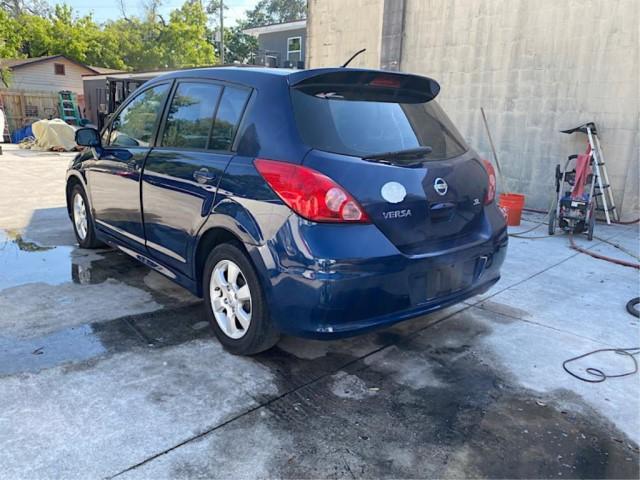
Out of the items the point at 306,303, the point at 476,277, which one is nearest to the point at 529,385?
the point at 476,277

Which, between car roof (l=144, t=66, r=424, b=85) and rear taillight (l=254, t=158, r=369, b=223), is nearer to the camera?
rear taillight (l=254, t=158, r=369, b=223)

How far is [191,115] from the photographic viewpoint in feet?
11.3

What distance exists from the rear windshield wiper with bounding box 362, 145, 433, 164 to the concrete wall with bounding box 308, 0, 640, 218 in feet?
18.5

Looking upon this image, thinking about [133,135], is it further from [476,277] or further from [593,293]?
[593,293]

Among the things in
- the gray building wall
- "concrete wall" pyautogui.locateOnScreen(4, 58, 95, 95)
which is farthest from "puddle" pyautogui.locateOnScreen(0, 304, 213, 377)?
"concrete wall" pyautogui.locateOnScreen(4, 58, 95, 95)

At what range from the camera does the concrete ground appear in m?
2.24

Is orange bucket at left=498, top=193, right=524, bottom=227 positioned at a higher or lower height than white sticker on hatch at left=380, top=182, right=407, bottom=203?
lower

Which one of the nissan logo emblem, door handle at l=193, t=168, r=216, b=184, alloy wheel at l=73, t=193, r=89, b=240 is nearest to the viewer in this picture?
the nissan logo emblem

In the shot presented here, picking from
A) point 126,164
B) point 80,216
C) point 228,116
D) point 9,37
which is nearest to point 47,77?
point 9,37

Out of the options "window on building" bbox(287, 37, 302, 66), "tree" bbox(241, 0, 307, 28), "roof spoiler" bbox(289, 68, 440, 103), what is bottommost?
"roof spoiler" bbox(289, 68, 440, 103)

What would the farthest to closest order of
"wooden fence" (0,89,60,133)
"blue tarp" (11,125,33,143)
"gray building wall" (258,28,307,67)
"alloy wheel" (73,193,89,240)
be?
"wooden fence" (0,89,60,133)
"gray building wall" (258,28,307,67)
"blue tarp" (11,125,33,143)
"alloy wheel" (73,193,89,240)

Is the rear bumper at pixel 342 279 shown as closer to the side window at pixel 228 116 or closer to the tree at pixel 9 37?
the side window at pixel 228 116

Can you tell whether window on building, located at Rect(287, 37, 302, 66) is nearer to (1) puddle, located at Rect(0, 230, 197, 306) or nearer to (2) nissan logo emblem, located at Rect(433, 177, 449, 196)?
(1) puddle, located at Rect(0, 230, 197, 306)

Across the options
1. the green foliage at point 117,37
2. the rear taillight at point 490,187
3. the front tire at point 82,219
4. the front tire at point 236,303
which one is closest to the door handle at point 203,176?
the front tire at point 236,303
